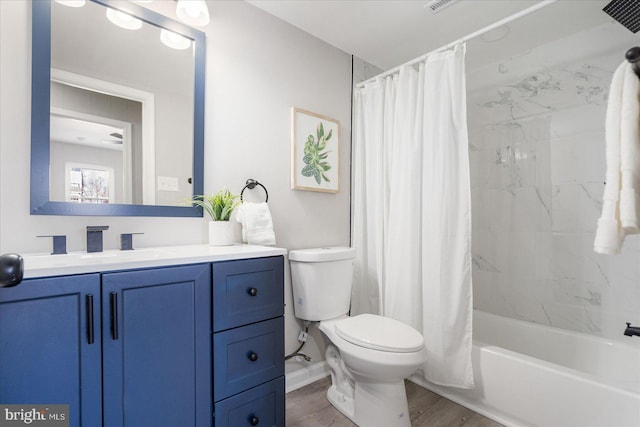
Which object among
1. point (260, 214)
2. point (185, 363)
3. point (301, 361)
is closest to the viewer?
point (185, 363)

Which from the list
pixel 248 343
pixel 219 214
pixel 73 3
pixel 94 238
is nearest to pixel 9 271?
pixel 94 238

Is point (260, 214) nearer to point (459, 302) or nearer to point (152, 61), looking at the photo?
point (152, 61)

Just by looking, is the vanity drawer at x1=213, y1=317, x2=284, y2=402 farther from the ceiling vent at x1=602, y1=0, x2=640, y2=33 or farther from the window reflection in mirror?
the ceiling vent at x1=602, y1=0, x2=640, y2=33

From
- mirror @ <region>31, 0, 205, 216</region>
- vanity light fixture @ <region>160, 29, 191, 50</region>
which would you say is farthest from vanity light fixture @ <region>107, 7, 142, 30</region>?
vanity light fixture @ <region>160, 29, 191, 50</region>

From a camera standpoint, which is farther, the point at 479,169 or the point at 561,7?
the point at 479,169

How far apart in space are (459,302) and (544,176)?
1223 millimetres

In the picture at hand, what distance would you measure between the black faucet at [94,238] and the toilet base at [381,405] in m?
1.40

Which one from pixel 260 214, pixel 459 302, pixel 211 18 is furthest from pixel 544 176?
pixel 211 18

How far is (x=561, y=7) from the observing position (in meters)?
1.75

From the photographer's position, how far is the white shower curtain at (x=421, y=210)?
65.7 inches

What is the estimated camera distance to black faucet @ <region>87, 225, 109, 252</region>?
121cm

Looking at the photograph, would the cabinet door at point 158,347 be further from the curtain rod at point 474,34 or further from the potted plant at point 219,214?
the curtain rod at point 474,34

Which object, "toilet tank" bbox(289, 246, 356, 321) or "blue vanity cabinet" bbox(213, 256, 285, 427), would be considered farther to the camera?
"toilet tank" bbox(289, 246, 356, 321)

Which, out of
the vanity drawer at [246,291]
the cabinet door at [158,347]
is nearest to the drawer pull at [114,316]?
the cabinet door at [158,347]
